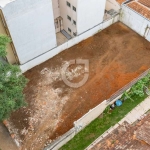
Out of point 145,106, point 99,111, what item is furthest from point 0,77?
point 145,106

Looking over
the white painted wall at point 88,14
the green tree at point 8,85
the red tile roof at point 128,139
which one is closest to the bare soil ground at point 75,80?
the white painted wall at point 88,14

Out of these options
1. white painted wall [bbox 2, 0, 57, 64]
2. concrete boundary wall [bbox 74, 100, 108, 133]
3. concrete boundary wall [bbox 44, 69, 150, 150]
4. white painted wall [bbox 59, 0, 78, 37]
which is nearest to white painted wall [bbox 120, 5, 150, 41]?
white painted wall [bbox 59, 0, 78, 37]

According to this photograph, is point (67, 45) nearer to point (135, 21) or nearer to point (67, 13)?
point (67, 13)

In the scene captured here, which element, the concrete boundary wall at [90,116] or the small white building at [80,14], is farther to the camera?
the small white building at [80,14]

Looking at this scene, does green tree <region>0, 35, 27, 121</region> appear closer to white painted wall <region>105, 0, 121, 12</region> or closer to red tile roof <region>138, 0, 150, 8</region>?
white painted wall <region>105, 0, 121, 12</region>

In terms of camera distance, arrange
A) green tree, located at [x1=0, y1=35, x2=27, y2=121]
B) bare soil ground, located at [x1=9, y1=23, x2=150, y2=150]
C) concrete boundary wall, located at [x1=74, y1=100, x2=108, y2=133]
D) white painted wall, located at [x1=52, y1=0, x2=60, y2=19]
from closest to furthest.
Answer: green tree, located at [x1=0, y1=35, x2=27, y2=121] → concrete boundary wall, located at [x1=74, y1=100, x2=108, y2=133] → bare soil ground, located at [x1=9, y1=23, x2=150, y2=150] → white painted wall, located at [x1=52, y1=0, x2=60, y2=19]

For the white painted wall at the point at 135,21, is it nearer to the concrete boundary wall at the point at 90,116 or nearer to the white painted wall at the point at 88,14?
the white painted wall at the point at 88,14
